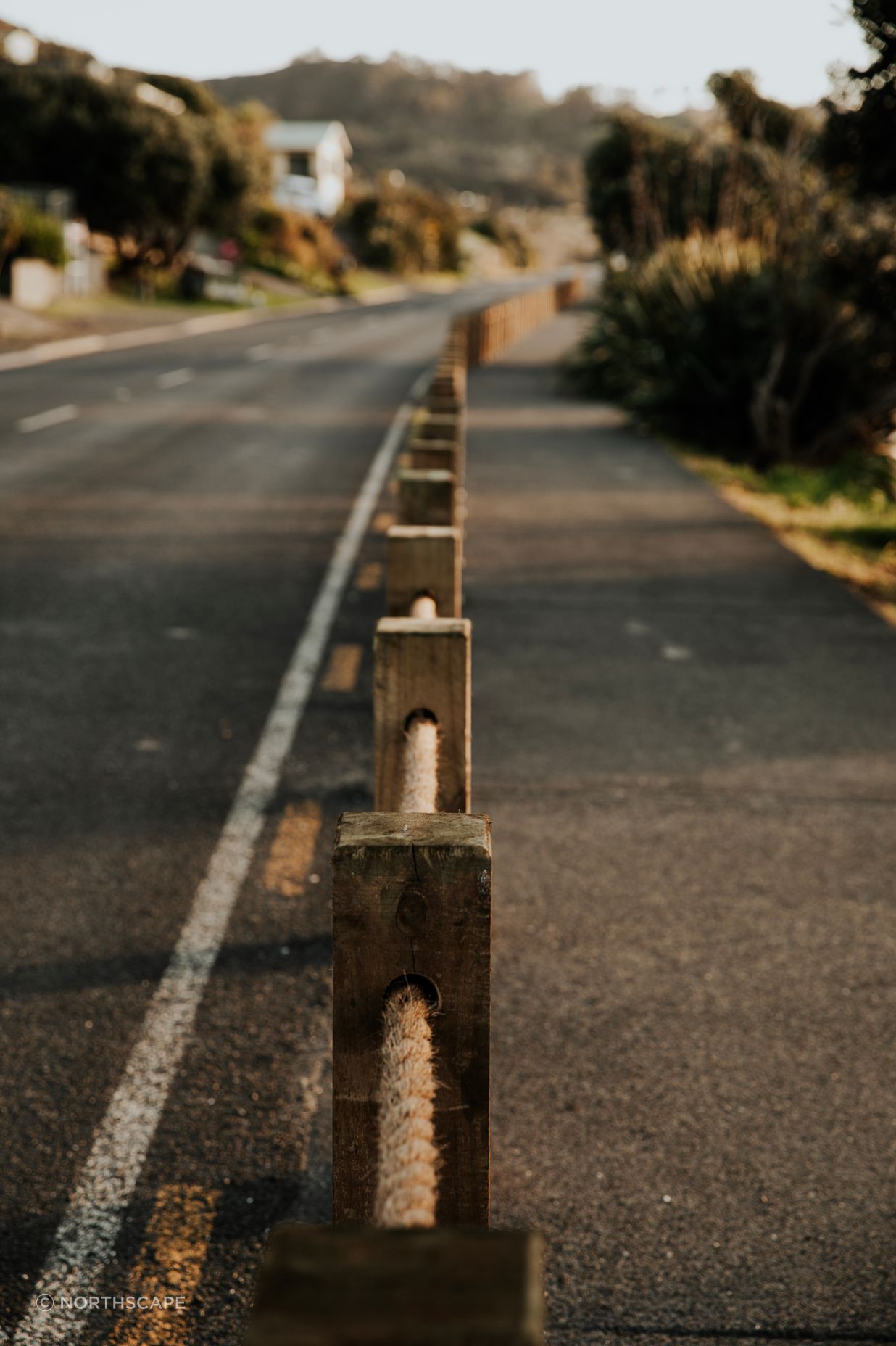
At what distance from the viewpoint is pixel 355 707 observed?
6.64 m

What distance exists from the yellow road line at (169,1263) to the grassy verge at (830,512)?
664 centimetres

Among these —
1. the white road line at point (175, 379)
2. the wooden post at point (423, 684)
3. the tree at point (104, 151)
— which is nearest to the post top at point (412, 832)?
the wooden post at point (423, 684)

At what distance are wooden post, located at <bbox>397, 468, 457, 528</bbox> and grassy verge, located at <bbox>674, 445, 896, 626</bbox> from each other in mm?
4766

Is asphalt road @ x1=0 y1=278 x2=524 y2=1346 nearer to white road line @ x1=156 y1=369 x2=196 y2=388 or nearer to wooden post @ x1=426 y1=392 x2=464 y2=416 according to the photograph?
wooden post @ x1=426 y1=392 x2=464 y2=416

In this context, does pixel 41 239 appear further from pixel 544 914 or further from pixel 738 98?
pixel 544 914

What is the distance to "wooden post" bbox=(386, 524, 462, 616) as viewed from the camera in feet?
12.8

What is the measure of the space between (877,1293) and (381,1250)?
2178mm

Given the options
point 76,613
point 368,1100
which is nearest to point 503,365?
Result: point 76,613

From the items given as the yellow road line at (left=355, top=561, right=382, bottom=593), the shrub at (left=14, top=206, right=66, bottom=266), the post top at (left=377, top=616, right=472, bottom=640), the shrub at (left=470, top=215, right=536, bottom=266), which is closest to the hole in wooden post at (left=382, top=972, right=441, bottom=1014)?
the post top at (left=377, top=616, right=472, bottom=640)

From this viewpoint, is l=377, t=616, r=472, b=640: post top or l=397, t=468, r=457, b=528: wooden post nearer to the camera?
l=377, t=616, r=472, b=640: post top

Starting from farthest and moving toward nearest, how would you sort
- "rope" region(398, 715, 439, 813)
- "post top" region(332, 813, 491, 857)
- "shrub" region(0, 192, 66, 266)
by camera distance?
1. "shrub" region(0, 192, 66, 266)
2. "rope" region(398, 715, 439, 813)
3. "post top" region(332, 813, 491, 857)

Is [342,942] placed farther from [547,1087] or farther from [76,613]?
[76,613]

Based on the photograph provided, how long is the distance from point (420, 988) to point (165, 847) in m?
3.32

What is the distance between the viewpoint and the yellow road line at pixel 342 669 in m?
6.96
